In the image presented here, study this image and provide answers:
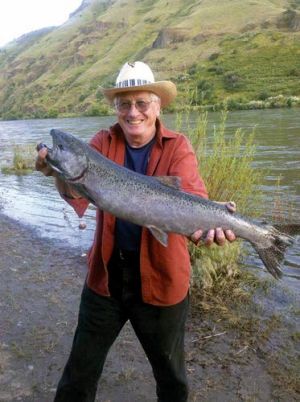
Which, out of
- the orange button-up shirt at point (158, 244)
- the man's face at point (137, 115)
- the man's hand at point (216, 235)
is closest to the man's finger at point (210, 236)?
the man's hand at point (216, 235)

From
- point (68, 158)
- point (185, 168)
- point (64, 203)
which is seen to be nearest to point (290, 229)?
point (185, 168)

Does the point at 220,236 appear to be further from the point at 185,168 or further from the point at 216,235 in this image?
the point at 185,168

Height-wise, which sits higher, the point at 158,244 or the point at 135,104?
the point at 135,104

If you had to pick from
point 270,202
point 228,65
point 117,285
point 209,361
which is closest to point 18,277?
point 209,361

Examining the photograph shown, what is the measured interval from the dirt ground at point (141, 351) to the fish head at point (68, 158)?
2.30m

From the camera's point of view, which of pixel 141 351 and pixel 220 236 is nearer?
pixel 220 236

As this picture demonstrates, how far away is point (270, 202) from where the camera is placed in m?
13.5

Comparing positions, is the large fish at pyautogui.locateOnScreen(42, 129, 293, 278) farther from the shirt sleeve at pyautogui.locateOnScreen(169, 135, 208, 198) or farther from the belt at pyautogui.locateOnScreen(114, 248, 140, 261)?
the belt at pyautogui.locateOnScreen(114, 248, 140, 261)

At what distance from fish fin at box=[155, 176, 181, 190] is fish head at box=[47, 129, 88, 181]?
0.55 meters

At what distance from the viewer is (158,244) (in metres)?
3.21

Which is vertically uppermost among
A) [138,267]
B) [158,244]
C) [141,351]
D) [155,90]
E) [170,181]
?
[155,90]

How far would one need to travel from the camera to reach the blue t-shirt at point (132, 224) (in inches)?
130

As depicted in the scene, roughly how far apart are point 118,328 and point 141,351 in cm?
199

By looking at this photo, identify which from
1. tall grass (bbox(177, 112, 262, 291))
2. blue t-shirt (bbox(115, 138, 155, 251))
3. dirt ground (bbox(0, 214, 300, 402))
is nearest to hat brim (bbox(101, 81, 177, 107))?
blue t-shirt (bbox(115, 138, 155, 251))
